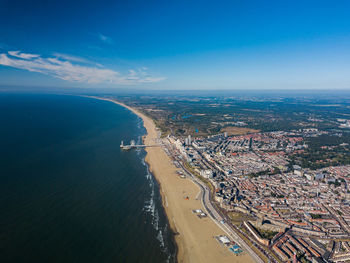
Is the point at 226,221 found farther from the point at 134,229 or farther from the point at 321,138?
the point at 321,138

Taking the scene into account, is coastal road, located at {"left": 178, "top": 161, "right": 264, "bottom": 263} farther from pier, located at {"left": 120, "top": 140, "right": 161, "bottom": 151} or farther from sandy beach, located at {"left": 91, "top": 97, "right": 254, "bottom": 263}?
pier, located at {"left": 120, "top": 140, "right": 161, "bottom": 151}

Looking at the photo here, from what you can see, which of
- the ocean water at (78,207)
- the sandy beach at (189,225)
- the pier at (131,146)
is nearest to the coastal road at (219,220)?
the sandy beach at (189,225)

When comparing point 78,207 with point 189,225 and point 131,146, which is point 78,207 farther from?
point 131,146

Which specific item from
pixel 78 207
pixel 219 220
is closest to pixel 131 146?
pixel 78 207

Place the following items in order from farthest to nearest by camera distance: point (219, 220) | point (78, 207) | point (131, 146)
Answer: point (131, 146) < point (78, 207) < point (219, 220)

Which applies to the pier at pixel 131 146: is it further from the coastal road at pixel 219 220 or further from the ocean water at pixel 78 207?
the coastal road at pixel 219 220

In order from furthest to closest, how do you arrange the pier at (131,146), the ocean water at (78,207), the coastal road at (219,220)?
the pier at (131,146)
the coastal road at (219,220)
the ocean water at (78,207)

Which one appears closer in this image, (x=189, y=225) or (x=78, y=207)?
(x=189, y=225)
